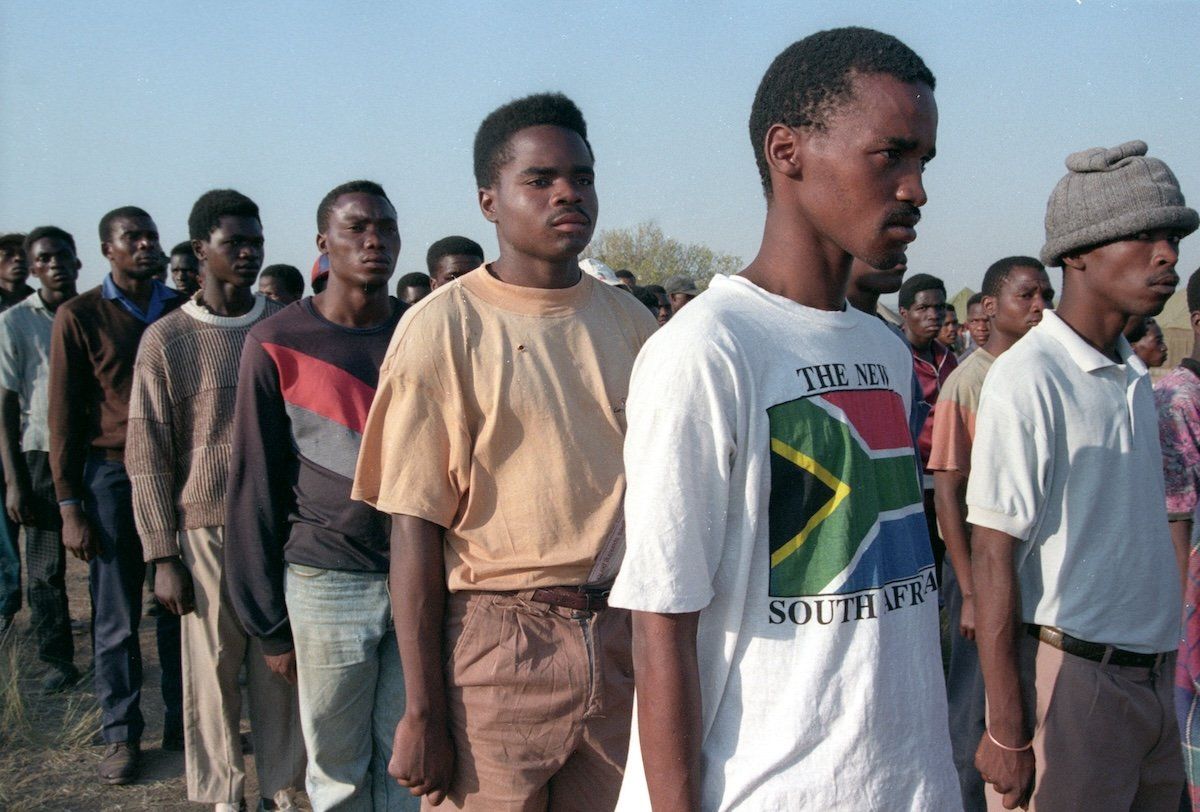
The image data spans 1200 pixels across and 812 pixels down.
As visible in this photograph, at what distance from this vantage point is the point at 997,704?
2.54 m

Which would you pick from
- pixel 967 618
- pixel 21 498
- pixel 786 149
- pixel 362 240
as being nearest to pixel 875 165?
pixel 786 149

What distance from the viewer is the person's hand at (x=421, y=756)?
2.41 metres

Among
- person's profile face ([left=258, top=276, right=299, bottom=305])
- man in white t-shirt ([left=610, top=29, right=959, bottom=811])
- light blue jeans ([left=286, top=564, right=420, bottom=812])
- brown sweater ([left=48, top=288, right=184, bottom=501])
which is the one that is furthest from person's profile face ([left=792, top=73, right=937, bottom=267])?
person's profile face ([left=258, top=276, right=299, bottom=305])

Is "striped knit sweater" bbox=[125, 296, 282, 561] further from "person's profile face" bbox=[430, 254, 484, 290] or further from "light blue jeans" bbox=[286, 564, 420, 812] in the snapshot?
"person's profile face" bbox=[430, 254, 484, 290]

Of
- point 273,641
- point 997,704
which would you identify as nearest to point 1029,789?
point 997,704

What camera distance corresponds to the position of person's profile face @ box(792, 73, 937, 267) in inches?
66.2

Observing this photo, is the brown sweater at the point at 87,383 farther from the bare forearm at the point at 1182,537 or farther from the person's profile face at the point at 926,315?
the person's profile face at the point at 926,315

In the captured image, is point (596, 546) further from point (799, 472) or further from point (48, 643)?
point (48, 643)

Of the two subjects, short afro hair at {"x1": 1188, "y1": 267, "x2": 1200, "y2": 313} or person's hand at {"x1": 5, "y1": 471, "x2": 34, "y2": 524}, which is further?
person's hand at {"x1": 5, "y1": 471, "x2": 34, "y2": 524}

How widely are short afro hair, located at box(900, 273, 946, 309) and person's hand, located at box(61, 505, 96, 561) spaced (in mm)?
4833

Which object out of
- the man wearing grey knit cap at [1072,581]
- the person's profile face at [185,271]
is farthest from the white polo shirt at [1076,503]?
the person's profile face at [185,271]

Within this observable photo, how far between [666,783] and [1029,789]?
→ 4.58ft

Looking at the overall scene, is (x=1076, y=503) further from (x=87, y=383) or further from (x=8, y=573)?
(x=8, y=573)

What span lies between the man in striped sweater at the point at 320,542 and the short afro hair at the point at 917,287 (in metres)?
4.23
